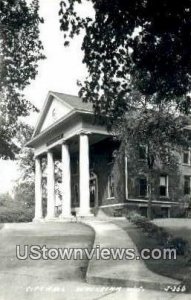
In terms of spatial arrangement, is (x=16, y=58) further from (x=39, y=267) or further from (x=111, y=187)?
(x=111, y=187)

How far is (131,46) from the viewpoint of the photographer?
9812 millimetres

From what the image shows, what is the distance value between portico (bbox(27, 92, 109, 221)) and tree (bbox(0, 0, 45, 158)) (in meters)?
9.42

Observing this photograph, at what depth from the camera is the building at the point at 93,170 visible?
1206 inches

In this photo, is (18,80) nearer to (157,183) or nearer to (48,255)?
(48,255)

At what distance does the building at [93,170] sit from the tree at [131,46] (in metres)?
18.8

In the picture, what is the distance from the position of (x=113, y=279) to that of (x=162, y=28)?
5253 millimetres

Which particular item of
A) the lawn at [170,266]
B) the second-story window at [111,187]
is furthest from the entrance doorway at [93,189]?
the lawn at [170,266]

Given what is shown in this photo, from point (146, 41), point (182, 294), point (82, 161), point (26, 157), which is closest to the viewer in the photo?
point (182, 294)

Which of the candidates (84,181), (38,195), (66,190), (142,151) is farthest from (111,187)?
(142,151)

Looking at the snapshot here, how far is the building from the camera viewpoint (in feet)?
100

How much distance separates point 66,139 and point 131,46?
23012 mm

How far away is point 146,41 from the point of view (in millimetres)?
9703

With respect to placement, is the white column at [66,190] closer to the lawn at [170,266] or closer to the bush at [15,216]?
the bush at [15,216]

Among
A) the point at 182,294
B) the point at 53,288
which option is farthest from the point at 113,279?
the point at 182,294
